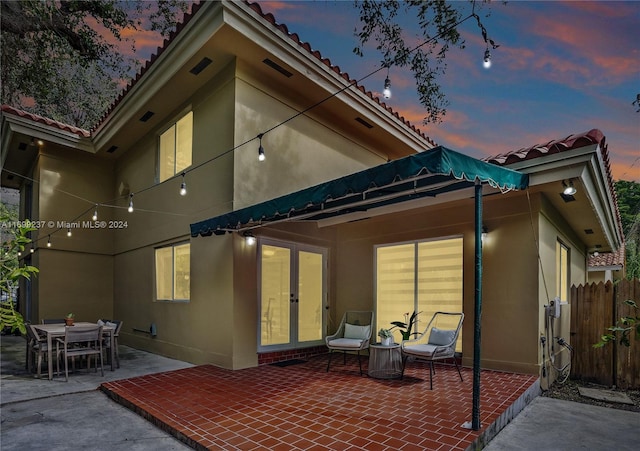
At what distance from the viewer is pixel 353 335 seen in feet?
21.1

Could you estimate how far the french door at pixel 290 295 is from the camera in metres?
6.68

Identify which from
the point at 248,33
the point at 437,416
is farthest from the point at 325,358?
the point at 248,33

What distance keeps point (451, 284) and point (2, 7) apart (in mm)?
8041

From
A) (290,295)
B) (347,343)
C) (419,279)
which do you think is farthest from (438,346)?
Result: (290,295)

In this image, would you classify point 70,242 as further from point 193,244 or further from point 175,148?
point 193,244

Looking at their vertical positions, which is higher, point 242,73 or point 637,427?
point 242,73

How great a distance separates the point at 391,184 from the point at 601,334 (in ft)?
16.2

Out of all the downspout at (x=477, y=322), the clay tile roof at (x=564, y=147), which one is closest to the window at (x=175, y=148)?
the clay tile roof at (x=564, y=147)

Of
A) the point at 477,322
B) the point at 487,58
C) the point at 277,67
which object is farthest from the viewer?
the point at 277,67

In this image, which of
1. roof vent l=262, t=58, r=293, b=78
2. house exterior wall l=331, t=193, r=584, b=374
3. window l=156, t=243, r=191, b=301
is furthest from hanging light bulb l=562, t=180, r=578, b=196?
window l=156, t=243, r=191, b=301

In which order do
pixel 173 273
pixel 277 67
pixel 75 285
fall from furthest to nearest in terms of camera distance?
pixel 75 285, pixel 173 273, pixel 277 67

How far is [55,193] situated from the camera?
9.80m

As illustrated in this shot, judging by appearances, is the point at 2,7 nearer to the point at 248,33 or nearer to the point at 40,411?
the point at 248,33

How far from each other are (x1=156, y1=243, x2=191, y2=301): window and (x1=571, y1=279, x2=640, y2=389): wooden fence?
6712 millimetres
